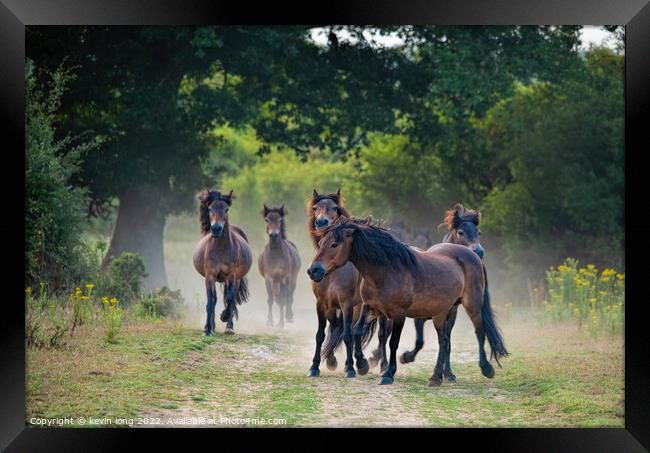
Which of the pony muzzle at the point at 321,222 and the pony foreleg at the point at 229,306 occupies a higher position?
the pony muzzle at the point at 321,222

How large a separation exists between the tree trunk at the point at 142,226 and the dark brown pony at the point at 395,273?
11313 millimetres

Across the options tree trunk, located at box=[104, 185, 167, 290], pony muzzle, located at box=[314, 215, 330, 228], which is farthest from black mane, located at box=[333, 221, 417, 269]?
tree trunk, located at box=[104, 185, 167, 290]

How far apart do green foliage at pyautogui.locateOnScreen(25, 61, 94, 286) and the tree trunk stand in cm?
434

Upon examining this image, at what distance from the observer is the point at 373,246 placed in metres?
10.3

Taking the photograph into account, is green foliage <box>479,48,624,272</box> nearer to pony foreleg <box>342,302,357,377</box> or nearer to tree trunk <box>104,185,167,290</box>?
tree trunk <box>104,185,167,290</box>

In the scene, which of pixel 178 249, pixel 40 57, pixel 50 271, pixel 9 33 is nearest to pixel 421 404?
pixel 9 33

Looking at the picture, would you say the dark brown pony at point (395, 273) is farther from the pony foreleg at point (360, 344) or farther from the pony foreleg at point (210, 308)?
the pony foreleg at point (210, 308)

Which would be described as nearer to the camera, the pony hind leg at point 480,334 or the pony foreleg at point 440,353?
the pony foreleg at point 440,353

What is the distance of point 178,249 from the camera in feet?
109

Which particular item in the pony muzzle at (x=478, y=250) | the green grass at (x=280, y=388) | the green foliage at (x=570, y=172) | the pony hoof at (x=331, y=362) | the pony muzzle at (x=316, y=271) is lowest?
the green grass at (x=280, y=388)

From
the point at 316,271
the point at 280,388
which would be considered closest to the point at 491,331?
the point at 280,388
